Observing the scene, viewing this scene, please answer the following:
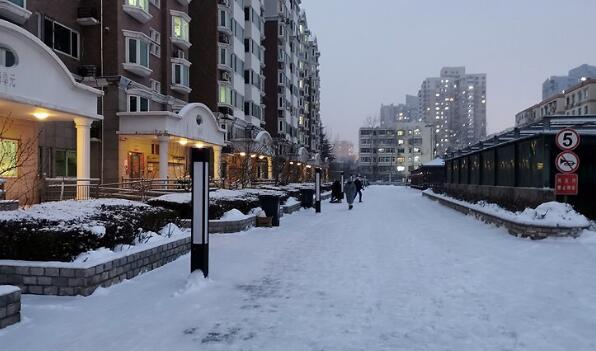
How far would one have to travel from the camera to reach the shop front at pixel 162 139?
27.9m

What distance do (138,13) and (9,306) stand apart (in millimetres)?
27380

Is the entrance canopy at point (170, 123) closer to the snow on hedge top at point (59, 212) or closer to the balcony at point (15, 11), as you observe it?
the balcony at point (15, 11)

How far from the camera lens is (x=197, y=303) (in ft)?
21.4

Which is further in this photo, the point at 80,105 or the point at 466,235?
the point at 80,105

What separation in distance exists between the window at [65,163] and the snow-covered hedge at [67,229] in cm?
1668

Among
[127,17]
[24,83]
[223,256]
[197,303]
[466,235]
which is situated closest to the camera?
[197,303]

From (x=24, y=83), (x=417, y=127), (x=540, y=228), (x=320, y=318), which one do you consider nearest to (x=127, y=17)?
(x=24, y=83)

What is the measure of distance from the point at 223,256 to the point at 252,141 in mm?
34011

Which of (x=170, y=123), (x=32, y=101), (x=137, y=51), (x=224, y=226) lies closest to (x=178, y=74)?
(x=137, y=51)

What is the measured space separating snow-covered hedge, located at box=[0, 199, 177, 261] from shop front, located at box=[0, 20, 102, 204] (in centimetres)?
637

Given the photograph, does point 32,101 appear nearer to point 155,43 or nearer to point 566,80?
point 155,43

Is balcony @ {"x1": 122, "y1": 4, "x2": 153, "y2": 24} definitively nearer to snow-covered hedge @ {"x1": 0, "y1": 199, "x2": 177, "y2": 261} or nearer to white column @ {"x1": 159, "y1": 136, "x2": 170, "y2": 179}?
white column @ {"x1": 159, "y1": 136, "x2": 170, "y2": 179}

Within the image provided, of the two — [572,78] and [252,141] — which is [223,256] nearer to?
[252,141]

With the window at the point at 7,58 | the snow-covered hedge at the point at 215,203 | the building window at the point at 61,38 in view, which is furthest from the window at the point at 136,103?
the snow-covered hedge at the point at 215,203
